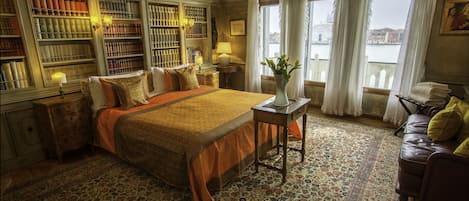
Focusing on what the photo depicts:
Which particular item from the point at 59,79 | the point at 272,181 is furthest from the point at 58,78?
the point at 272,181

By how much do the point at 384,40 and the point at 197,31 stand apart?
11.2ft

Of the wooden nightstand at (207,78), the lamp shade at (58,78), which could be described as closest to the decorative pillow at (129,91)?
the lamp shade at (58,78)

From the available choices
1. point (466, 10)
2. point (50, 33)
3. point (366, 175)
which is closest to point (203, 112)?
point (366, 175)

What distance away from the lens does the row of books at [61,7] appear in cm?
294

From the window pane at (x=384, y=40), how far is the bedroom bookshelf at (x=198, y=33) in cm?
305

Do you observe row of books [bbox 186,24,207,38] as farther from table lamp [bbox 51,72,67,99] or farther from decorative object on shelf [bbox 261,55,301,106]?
decorative object on shelf [bbox 261,55,301,106]

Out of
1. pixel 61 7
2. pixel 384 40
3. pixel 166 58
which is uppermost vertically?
pixel 61 7

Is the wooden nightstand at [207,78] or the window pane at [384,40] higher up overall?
the window pane at [384,40]

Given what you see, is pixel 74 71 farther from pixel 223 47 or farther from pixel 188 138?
pixel 223 47

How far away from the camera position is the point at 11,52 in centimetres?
280

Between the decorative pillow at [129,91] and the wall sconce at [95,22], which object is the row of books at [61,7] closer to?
the wall sconce at [95,22]

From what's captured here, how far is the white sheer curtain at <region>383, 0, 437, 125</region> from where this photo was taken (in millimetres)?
3443

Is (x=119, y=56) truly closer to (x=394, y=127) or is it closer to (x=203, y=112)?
(x=203, y=112)

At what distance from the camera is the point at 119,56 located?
150 inches
